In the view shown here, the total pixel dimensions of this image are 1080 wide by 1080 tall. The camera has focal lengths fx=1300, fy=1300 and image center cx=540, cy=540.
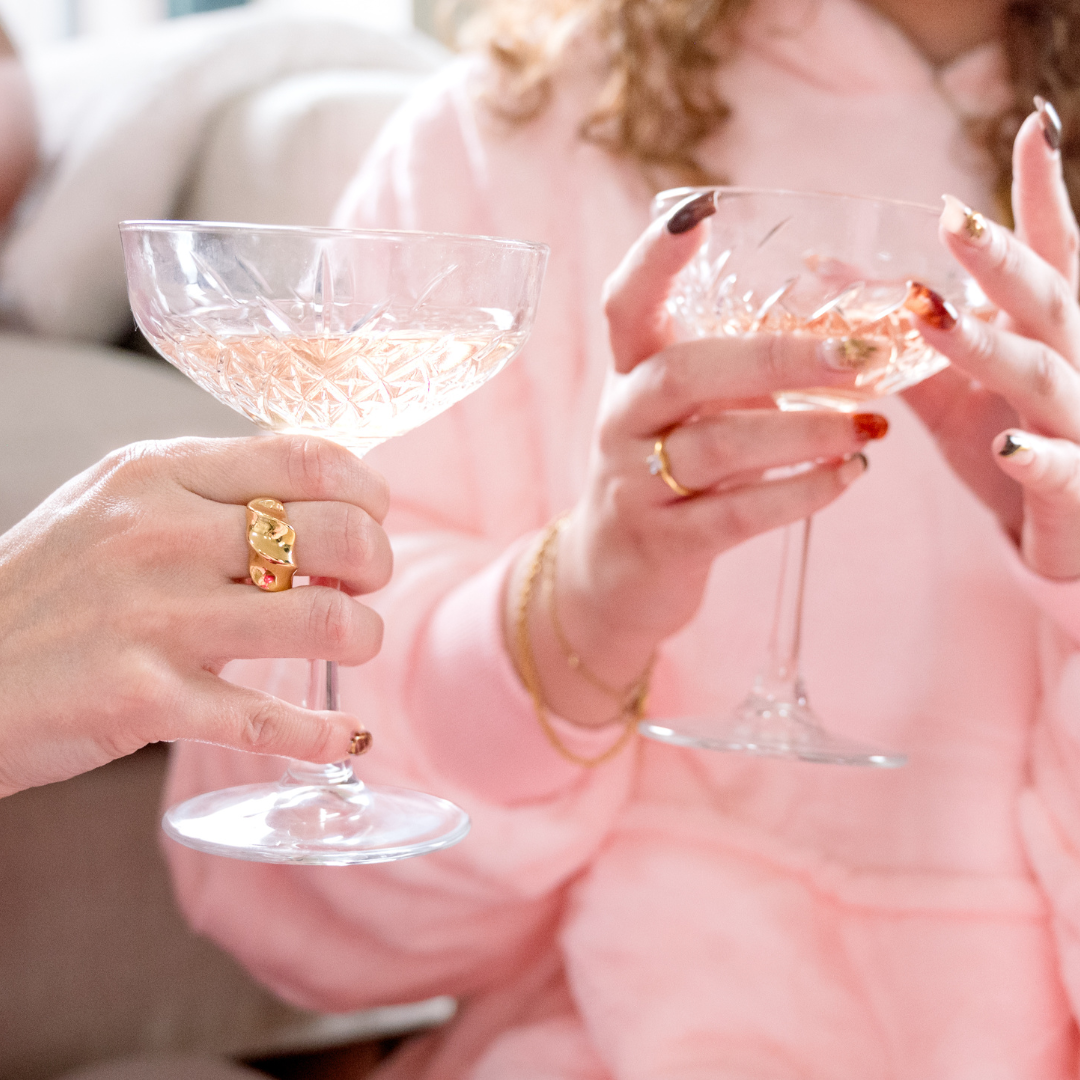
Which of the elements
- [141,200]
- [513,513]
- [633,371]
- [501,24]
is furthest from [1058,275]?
[141,200]

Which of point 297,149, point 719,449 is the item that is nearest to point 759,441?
point 719,449

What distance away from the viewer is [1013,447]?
0.71 metres

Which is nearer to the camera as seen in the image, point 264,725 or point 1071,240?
point 264,725

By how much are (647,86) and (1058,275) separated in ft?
1.50

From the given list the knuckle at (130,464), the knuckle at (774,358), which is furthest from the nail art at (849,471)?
the knuckle at (130,464)

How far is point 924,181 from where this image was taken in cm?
109

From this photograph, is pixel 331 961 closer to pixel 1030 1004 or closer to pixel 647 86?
pixel 1030 1004

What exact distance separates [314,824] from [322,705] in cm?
6

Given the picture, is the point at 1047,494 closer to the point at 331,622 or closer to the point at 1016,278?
the point at 1016,278

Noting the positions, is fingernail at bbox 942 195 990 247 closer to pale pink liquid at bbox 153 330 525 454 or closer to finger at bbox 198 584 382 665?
pale pink liquid at bbox 153 330 525 454

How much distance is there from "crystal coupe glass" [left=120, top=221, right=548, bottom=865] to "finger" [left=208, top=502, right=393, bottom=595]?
0.06m

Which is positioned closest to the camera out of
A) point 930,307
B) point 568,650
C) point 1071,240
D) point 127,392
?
point 930,307

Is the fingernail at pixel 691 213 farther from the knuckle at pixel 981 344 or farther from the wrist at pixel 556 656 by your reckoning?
the wrist at pixel 556 656

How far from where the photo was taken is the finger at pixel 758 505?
0.77m
